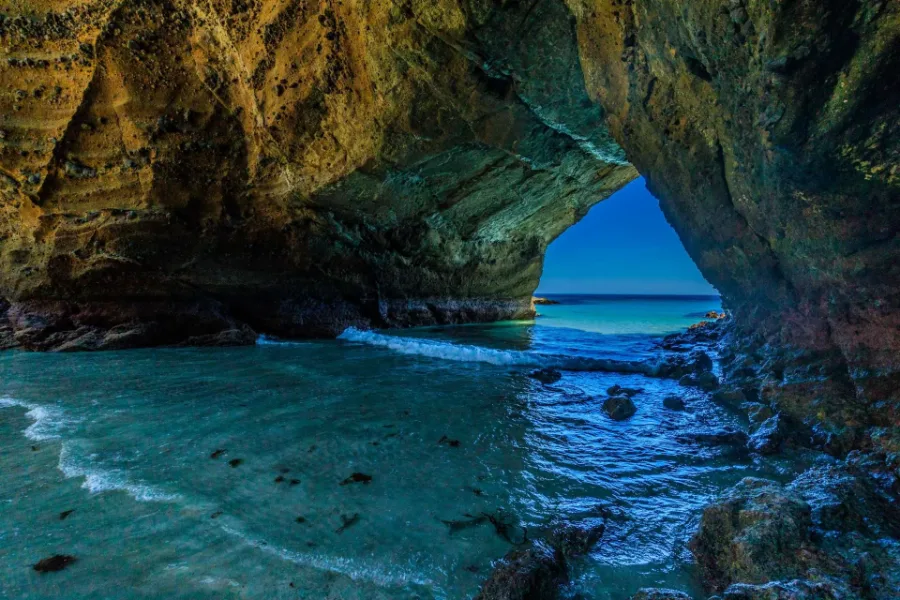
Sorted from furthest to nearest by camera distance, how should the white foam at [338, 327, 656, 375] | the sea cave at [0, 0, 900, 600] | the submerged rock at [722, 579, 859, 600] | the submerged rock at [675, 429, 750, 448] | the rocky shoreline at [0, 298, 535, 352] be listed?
1. the rocky shoreline at [0, 298, 535, 352]
2. the white foam at [338, 327, 656, 375]
3. the submerged rock at [675, 429, 750, 448]
4. the sea cave at [0, 0, 900, 600]
5. the submerged rock at [722, 579, 859, 600]

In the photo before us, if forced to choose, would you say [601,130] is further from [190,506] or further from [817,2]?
[190,506]

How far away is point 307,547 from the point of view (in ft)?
7.11

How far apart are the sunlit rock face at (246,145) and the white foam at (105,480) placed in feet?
21.4

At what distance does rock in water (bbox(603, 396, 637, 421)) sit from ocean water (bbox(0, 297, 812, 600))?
154 millimetres

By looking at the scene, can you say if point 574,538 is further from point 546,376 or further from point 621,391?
point 546,376

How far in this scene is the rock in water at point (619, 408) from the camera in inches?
177

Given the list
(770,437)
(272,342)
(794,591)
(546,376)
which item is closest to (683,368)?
(546,376)

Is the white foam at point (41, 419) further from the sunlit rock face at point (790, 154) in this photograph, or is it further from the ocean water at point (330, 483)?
the sunlit rock face at point (790, 154)

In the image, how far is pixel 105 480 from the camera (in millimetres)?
2867

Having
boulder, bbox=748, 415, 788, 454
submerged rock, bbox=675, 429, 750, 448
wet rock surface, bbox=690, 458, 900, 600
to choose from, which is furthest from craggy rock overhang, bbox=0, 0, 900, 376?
wet rock surface, bbox=690, 458, 900, 600

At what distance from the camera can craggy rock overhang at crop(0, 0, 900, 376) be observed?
293 cm

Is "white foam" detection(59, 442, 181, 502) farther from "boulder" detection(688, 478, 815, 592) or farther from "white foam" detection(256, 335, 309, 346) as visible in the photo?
"white foam" detection(256, 335, 309, 346)

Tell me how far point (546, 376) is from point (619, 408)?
2079mm

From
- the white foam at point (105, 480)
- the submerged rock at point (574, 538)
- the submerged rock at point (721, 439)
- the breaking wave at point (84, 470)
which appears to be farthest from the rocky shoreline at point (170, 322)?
the submerged rock at point (721, 439)
